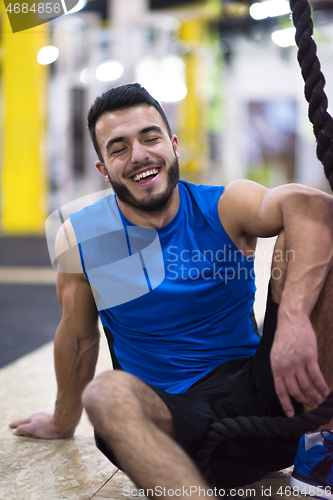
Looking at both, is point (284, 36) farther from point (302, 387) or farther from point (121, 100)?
point (302, 387)

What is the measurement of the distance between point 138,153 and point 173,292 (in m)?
0.42

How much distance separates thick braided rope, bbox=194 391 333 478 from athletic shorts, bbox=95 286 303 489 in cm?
2

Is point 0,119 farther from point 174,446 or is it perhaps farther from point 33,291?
point 174,446

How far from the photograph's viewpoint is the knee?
1.03 meters

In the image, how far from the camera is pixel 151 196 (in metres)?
1.42

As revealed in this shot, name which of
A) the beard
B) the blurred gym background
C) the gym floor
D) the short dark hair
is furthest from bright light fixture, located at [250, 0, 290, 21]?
the beard

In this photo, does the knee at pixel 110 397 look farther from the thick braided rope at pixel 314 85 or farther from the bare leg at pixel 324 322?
the thick braided rope at pixel 314 85

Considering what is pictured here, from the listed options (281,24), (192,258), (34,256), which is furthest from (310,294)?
(281,24)

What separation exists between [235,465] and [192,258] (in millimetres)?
527

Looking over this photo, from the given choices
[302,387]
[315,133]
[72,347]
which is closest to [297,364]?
[302,387]

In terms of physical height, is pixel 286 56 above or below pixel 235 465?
above

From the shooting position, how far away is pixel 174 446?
102cm

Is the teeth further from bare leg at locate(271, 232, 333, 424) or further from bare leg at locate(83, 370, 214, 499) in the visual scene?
bare leg at locate(83, 370, 214, 499)

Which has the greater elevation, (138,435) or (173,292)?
(173,292)
